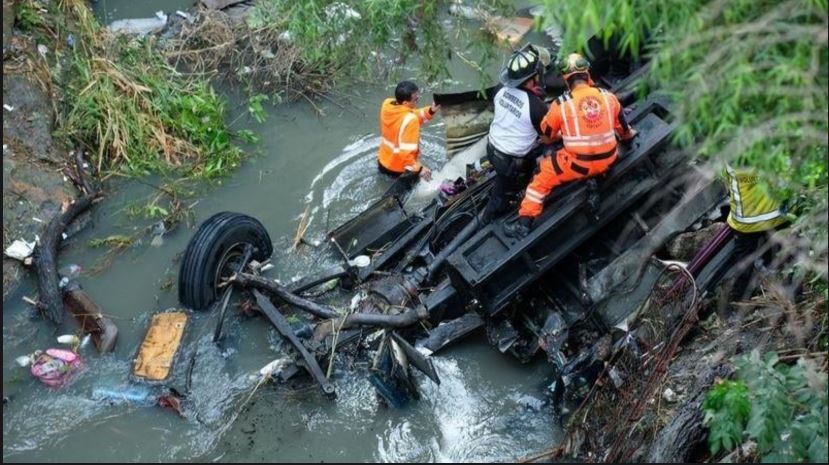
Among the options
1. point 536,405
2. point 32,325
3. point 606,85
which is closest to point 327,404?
point 536,405

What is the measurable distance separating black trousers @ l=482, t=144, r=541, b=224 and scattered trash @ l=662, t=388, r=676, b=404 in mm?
1888

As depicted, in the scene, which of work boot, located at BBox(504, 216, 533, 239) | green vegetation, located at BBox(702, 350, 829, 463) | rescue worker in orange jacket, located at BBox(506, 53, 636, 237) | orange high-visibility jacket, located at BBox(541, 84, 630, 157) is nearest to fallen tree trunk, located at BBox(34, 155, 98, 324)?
work boot, located at BBox(504, 216, 533, 239)

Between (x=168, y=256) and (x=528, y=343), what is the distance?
356cm

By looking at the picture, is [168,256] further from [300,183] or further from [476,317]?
[476,317]

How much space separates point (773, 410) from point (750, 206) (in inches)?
74.1

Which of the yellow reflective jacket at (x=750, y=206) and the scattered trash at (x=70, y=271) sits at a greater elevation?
the yellow reflective jacket at (x=750, y=206)

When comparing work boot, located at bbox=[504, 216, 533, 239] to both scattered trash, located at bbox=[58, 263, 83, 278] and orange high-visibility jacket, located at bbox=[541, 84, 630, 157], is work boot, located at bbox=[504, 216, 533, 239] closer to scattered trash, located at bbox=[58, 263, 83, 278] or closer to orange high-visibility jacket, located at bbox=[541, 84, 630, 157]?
orange high-visibility jacket, located at bbox=[541, 84, 630, 157]

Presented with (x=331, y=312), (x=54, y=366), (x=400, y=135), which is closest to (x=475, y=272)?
(x=331, y=312)

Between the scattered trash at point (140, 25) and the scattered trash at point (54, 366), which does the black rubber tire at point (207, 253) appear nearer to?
the scattered trash at point (54, 366)

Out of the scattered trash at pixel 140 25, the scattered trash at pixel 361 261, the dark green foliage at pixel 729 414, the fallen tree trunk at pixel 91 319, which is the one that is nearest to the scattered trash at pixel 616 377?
the dark green foliage at pixel 729 414

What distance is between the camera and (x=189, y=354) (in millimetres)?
6574

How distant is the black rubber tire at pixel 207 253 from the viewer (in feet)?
21.8

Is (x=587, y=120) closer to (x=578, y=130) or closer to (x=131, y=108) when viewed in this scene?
(x=578, y=130)

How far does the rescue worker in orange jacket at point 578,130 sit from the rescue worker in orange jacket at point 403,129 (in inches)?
73.9
